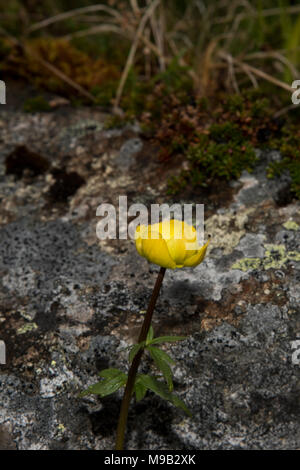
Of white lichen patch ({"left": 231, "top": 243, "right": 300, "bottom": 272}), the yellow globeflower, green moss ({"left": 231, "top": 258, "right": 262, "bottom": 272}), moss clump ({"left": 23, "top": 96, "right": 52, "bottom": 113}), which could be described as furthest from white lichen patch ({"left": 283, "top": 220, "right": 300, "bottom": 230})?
moss clump ({"left": 23, "top": 96, "right": 52, "bottom": 113})

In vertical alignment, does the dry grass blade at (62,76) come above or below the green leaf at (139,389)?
above

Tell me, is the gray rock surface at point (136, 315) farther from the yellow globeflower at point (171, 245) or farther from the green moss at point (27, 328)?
the yellow globeflower at point (171, 245)

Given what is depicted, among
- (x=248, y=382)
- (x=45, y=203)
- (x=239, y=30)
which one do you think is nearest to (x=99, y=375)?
(x=248, y=382)

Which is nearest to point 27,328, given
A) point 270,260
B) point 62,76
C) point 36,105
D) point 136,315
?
point 136,315

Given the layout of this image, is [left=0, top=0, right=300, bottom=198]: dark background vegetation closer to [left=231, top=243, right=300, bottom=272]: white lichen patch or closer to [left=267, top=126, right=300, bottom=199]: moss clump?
[left=267, top=126, right=300, bottom=199]: moss clump

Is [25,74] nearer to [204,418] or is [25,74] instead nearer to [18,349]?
[18,349]

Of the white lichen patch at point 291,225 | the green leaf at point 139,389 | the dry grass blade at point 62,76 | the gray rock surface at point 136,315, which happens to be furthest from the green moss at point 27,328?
the dry grass blade at point 62,76
